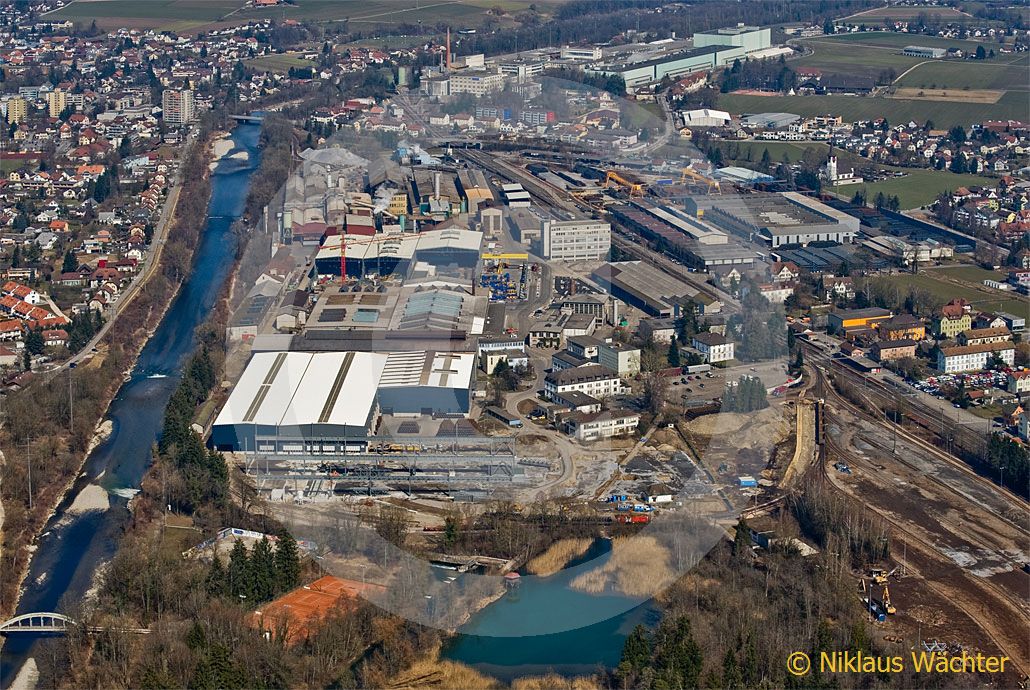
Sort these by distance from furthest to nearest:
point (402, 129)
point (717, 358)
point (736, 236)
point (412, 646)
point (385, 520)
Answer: point (402, 129)
point (736, 236)
point (717, 358)
point (385, 520)
point (412, 646)

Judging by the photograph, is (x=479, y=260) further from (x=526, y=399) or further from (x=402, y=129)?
(x=402, y=129)

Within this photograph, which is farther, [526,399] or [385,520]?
[526,399]

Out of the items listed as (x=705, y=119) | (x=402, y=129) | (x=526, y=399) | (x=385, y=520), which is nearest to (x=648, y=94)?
(x=705, y=119)

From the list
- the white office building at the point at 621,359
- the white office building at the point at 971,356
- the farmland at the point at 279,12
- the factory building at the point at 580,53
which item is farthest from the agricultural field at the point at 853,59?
the white office building at the point at 621,359

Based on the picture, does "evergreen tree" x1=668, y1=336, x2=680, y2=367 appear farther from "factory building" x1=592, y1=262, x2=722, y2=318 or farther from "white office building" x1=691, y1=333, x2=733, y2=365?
"factory building" x1=592, y1=262, x2=722, y2=318

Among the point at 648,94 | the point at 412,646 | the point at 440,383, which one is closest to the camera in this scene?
the point at 412,646

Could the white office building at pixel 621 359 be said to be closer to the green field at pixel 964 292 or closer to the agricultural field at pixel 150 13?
the green field at pixel 964 292
